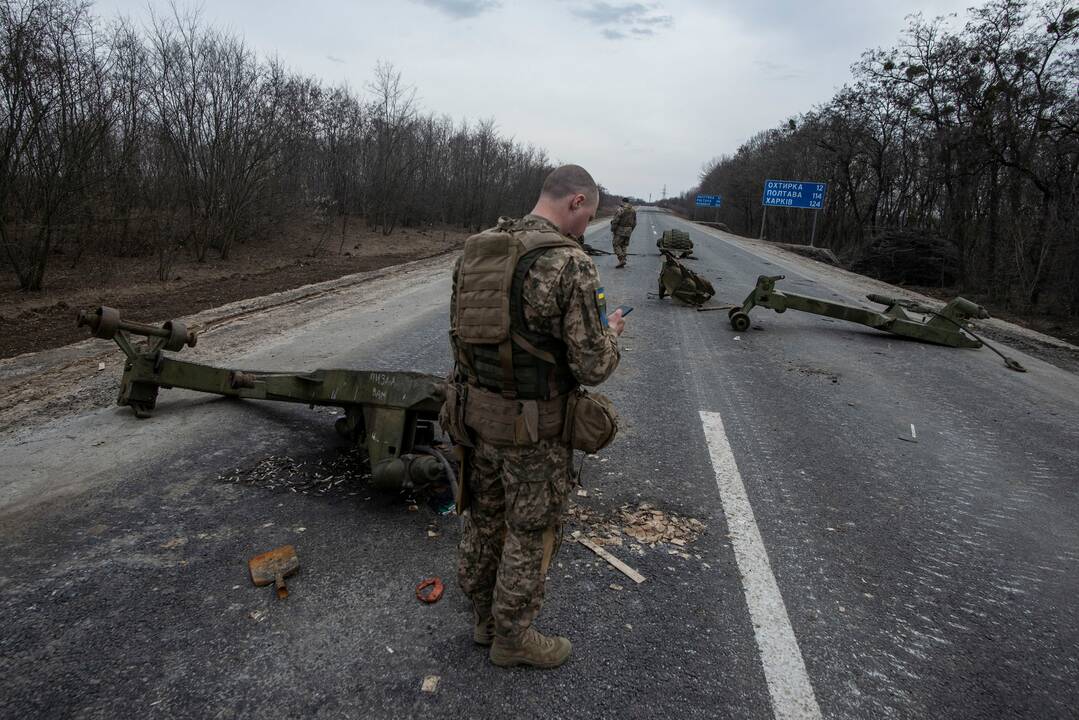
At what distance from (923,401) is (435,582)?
5.33m

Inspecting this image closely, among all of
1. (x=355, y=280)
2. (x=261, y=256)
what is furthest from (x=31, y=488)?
(x=261, y=256)

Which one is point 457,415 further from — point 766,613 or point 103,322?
point 103,322

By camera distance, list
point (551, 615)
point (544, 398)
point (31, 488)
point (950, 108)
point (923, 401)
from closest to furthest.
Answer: point (544, 398) < point (551, 615) < point (31, 488) < point (923, 401) < point (950, 108)

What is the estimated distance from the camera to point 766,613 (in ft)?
8.76

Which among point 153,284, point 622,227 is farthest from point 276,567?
point 622,227

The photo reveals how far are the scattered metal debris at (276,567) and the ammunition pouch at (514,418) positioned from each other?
1.22 m

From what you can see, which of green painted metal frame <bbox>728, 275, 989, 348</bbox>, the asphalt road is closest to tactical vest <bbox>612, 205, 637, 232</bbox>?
green painted metal frame <bbox>728, 275, 989, 348</bbox>

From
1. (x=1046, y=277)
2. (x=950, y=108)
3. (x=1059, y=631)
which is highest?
(x=950, y=108)

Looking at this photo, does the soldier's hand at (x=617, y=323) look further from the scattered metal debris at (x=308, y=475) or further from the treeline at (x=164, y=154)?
the treeline at (x=164, y=154)

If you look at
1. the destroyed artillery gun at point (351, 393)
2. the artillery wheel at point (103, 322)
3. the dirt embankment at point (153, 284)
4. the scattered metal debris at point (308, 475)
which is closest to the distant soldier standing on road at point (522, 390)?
the destroyed artillery gun at point (351, 393)

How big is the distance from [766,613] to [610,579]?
70 cm

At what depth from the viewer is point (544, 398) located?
226cm

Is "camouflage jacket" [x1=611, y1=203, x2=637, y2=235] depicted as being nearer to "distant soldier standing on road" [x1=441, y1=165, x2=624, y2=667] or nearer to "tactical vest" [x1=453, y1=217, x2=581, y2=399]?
"distant soldier standing on road" [x1=441, y1=165, x2=624, y2=667]

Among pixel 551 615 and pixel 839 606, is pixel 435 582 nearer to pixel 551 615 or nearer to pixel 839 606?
pixel 551 615
